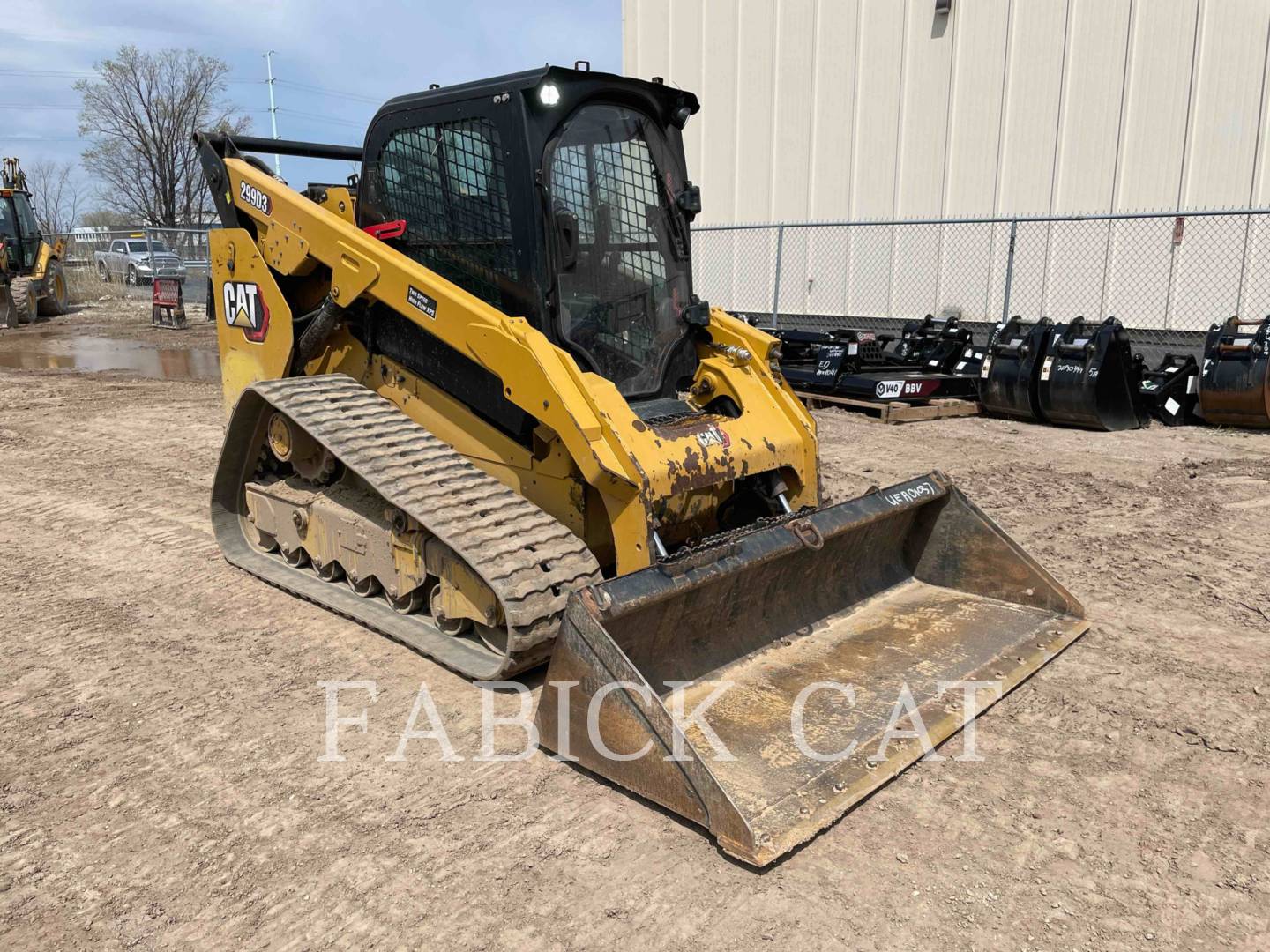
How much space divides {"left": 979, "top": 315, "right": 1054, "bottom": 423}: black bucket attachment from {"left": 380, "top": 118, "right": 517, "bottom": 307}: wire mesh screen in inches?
262

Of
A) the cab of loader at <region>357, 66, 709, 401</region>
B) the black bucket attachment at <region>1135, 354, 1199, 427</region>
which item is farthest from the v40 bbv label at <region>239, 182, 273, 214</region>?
the black bucket attachment at <region>1135, 354, 1199, 427</region>

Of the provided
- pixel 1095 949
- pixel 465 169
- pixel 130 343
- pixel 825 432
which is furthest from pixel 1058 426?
pixel 130 343

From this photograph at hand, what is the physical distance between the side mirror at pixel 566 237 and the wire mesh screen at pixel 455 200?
8.1 inches

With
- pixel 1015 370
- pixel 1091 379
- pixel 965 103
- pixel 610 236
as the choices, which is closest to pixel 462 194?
pixel 610 236

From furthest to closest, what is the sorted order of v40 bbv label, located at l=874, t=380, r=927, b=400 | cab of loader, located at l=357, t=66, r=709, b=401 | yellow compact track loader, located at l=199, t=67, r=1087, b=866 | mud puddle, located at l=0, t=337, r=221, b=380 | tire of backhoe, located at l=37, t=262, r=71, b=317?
1. tire of backhoe, located at l=37, t=262, r=71, b=317
2. mud puddle, located at l=0, t=337, r=221, b=380
3. v40 bbv label, located at l=874, t=380, r=927, b=400
4. cab of loader, located at l=357, t=66, r=709, b=401
5. yellow compact track loader, located at l=199, t=67, r=1087, b=866

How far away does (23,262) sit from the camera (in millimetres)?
20844

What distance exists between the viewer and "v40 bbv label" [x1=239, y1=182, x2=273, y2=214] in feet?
17.0

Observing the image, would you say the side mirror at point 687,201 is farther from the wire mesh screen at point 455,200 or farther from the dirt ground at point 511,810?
the dirt ground at point 511,810

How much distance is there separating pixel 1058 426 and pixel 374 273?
7242 millimetres

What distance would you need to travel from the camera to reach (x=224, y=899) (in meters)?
2.65

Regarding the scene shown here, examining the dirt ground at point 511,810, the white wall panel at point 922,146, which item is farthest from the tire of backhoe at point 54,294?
the dirt ground at point 511,810

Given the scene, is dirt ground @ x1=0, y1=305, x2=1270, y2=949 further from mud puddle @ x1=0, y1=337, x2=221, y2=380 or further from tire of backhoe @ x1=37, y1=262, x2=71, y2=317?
tire of backhoe @ x1=37, y1=262, x2=71, y2=317

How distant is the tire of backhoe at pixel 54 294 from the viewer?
21.3 metres

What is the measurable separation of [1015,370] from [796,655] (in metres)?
6.58
